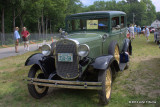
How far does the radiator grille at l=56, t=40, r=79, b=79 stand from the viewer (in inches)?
137

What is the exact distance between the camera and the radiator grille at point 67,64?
3482 mm

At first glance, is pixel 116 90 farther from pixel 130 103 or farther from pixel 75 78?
pixel 75 78

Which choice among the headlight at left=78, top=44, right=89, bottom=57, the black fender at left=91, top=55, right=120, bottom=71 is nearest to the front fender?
the headlight at left=78, top=44, right=89, bottom=57

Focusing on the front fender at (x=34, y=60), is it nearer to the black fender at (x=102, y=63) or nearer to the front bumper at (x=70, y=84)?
the front bumper at (x=70, y=84)

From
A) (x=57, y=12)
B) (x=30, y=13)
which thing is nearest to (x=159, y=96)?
(x=30, y=13)

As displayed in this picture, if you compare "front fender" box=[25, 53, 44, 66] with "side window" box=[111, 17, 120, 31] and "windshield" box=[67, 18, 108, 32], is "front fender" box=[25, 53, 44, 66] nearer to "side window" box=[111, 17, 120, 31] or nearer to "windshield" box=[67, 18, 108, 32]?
"windshield" box=[67, 18, 108, 32]

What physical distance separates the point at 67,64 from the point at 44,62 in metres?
0.69

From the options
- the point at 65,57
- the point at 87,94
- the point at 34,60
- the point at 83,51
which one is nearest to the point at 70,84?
the point at 65,57

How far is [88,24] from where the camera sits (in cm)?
514

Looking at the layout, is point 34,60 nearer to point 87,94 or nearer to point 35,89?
point 35,89

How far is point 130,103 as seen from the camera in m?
3.45

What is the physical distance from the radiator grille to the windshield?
1.81 m

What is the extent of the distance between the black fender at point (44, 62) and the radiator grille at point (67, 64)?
36 centimetres

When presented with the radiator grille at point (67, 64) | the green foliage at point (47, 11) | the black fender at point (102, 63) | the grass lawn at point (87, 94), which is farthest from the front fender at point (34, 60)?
the green foliage at point (47, 11)
